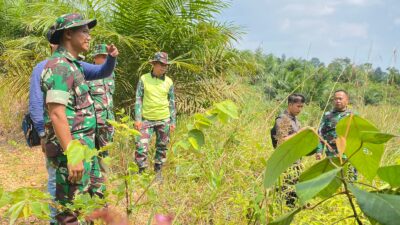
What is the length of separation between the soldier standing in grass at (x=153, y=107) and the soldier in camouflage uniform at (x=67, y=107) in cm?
194

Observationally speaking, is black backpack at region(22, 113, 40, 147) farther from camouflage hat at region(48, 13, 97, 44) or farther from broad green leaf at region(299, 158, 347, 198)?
broad green leaf at region(299, 158, 347, 198)

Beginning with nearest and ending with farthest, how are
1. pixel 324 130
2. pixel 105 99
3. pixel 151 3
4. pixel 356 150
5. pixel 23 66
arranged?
pixel 356 150, pixel 105 99, pixel 324 130, pixel 151 3, pixel 23 66

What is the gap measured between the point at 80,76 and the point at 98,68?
46cm

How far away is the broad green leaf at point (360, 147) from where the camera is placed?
43cm

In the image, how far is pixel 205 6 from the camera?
549 centimetres

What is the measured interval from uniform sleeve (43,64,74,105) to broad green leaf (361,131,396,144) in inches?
58.9

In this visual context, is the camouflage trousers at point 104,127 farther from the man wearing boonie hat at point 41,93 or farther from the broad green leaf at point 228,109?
the broad green leaf at point 228,109

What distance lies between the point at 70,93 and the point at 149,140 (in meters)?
2.23

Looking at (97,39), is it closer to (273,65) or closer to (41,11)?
(41,11)

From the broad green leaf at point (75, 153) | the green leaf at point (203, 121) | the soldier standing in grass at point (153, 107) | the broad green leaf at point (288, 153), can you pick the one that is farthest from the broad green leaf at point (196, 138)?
the soldier standing in grass at point (153, 107)

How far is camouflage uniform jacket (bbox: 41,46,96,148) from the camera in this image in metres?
1.73

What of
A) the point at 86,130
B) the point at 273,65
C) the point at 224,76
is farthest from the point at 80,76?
the point at 273,65

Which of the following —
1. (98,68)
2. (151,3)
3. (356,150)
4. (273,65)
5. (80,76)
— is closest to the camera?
(356,150)

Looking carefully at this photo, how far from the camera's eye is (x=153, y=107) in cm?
Answer: 396
